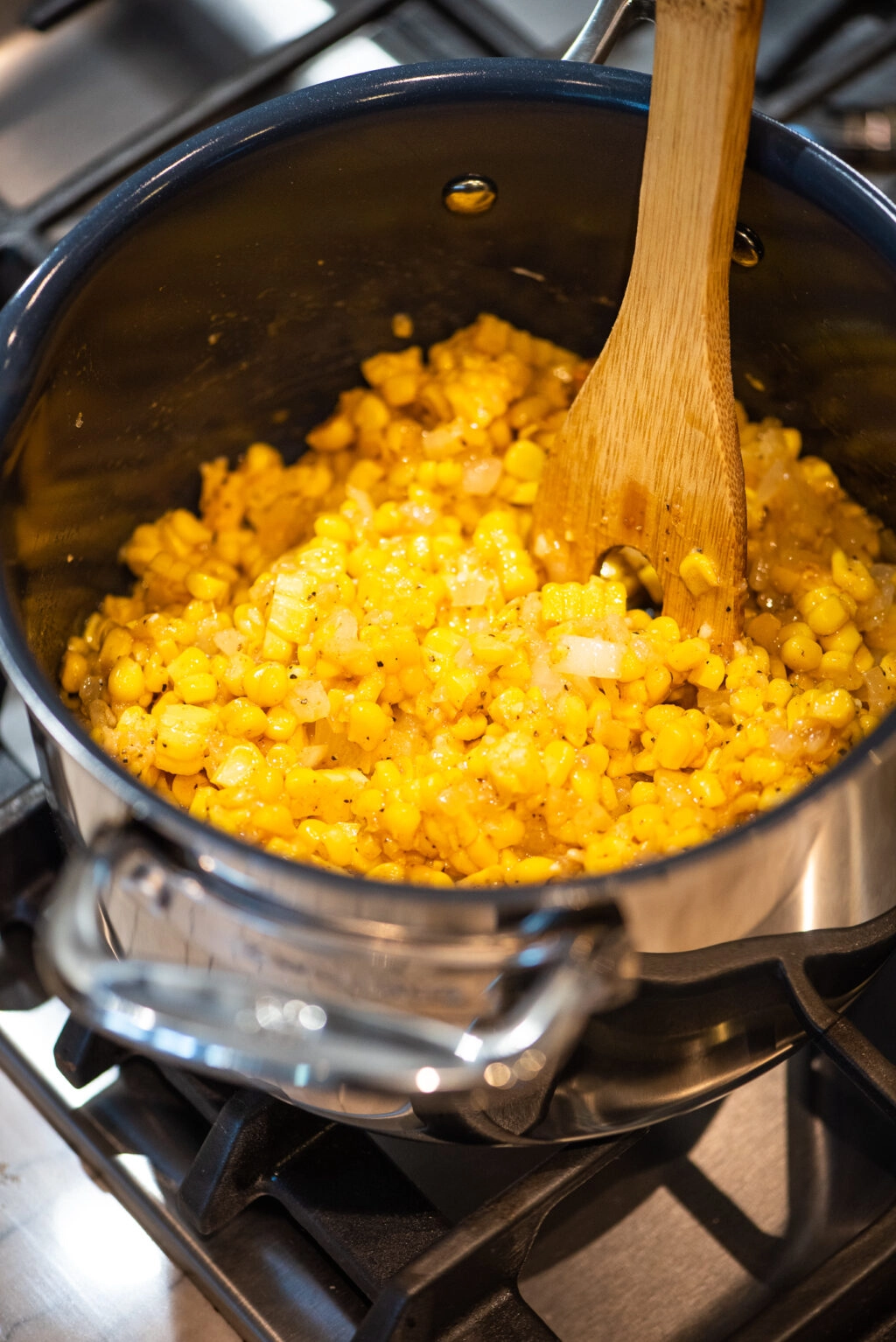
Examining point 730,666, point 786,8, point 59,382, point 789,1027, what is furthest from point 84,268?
point 786,8

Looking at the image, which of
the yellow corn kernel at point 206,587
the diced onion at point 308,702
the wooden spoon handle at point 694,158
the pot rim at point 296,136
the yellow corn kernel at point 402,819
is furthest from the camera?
the yellow corn kernel at point 206,587

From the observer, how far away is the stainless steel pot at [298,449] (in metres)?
0.73

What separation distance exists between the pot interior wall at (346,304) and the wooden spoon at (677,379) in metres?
0.08

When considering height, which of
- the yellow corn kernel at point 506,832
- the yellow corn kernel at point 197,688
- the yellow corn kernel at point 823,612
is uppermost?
the yellow corn kernel at point 197,688

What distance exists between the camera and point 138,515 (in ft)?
4.29

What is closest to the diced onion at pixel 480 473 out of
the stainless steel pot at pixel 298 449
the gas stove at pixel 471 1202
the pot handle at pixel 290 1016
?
the stainless steel pot at pixel 298 449

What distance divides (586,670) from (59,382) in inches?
19.9

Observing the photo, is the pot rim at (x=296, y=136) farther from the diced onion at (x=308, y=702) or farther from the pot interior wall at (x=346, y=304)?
the diced onion at (x=308, y=702)

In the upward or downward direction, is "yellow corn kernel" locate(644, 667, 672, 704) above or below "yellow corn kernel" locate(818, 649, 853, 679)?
above

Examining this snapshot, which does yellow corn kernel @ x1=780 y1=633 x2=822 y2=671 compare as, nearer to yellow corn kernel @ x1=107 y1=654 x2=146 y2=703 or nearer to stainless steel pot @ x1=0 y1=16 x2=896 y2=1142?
stainless steel pot @ x1=0 y1=16 x2=896 y2=1142

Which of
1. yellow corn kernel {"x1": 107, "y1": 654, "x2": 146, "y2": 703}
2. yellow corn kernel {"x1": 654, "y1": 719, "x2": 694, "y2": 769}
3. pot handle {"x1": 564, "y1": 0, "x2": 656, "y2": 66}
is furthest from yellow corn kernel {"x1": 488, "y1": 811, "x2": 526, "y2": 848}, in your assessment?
pot handle {"x1": 564, "y1": 0, "x2": 656, "y2": 66}

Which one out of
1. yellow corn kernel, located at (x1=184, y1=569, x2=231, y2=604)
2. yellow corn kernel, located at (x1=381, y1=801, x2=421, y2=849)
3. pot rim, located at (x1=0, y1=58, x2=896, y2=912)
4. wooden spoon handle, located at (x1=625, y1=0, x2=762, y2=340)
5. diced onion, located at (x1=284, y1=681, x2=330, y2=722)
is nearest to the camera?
pot rim, located at (x1=0, y1=58, x2=896, y2=912)

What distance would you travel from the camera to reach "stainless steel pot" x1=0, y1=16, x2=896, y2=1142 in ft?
2.40

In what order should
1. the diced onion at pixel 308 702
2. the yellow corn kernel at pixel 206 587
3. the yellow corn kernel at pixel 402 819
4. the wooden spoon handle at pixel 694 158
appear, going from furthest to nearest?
the yellow corn kernel at pixel 206 587, the diced onion at pixel 308 702, the yellow corn kernel at pixel 402 819, the wooden spoon handle at pixel 694 158
